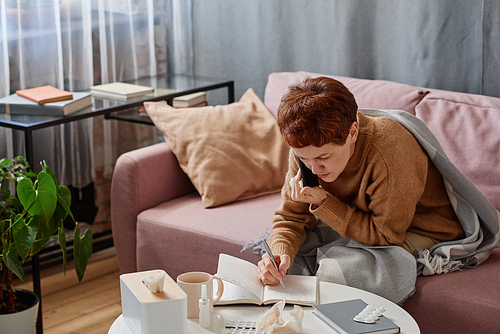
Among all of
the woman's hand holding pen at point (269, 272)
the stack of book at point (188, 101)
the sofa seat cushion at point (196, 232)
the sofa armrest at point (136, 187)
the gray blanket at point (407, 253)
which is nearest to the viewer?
the woman's hand holding pen at point (269, 272)

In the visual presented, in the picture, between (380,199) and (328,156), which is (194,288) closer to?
(328,156)

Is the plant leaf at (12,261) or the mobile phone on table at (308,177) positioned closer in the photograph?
the mobile phone on table at (308,177)

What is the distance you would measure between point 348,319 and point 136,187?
106 centimetres

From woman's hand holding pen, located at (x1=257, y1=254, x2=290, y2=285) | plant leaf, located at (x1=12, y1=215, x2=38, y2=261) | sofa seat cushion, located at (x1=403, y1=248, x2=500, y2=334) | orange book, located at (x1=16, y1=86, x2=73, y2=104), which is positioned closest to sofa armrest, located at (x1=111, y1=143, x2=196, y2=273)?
orange book, located at (x1=16, y1=86, x2=73, y2=104)

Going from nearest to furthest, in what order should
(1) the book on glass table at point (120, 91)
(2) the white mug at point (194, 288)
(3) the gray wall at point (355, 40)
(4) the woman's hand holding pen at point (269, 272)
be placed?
(2) the white mug at point (194, 288) → (4) the woman's hand holding pen at point (269, 272) → (3) the gray wall at point (355, 40) → (1) the book on glass table at point (120, 91)

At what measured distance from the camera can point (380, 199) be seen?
1.37 m

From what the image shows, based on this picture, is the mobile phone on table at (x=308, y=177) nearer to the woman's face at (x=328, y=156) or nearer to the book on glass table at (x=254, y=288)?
the woman's face at (x=328, y=156)

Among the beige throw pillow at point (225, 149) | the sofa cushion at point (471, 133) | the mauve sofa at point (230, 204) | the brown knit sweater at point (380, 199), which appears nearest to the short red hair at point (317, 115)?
the brown knit sweater at point (380, 199)

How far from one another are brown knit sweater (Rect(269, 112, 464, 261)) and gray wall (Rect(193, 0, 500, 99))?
0.82 m

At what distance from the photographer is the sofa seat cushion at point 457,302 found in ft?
4.28

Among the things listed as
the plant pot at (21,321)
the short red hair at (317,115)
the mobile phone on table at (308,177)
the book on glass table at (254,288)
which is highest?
the short red hair at (317,115)

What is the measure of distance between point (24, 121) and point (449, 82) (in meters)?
1.60

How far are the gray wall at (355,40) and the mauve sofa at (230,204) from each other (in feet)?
0.88

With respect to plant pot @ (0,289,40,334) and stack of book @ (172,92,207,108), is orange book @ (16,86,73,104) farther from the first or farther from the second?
plant pot @ (0,289,40,334)
